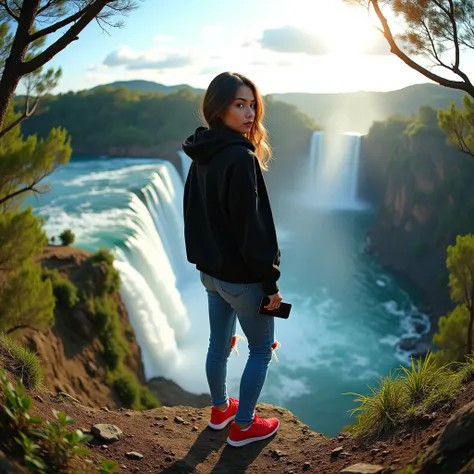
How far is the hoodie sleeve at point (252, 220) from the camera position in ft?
8.97

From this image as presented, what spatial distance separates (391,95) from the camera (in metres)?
59.1

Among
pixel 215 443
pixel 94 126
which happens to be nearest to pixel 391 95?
pixel 94 126

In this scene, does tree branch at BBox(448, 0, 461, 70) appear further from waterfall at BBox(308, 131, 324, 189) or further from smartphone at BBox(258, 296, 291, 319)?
waterfall at BBox(308, 131, 324, 189)

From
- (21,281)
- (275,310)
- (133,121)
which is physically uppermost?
(133,121)

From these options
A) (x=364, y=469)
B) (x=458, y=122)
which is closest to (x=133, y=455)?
(x=364, y=469)

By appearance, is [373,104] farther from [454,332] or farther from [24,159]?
[24,159]

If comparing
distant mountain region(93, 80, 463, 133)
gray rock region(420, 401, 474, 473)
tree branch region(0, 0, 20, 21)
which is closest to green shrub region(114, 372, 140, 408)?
tree branch region(0, 0, 20, 21)

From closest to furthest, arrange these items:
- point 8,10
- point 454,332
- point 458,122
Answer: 1. point 8,10
2. point 458,122
3. point 454,332

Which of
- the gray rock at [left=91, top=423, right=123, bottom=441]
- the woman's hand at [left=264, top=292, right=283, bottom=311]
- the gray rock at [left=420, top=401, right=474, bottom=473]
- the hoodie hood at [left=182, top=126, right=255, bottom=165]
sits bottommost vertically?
the gray rock at [left=91, top=423, right=123, bottom=441]

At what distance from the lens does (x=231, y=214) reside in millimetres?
2801

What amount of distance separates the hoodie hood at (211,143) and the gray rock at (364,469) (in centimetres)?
170

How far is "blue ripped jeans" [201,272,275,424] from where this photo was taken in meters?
2.96

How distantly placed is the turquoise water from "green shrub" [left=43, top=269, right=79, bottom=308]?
6.74ft

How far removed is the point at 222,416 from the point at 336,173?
30.5 metres
